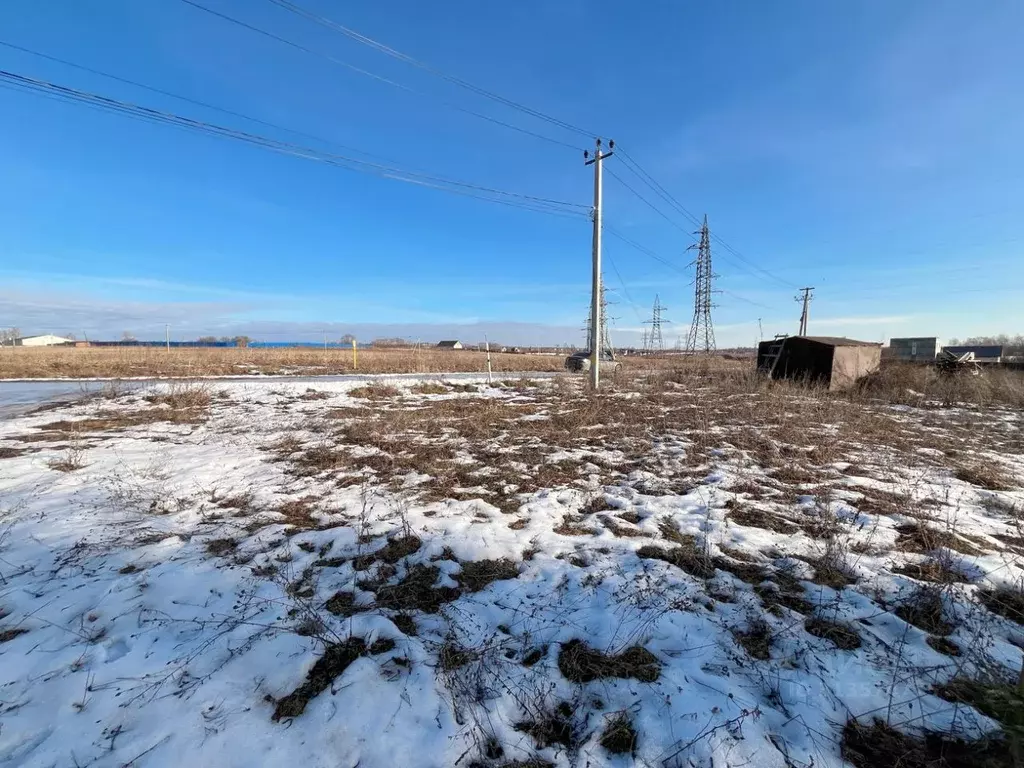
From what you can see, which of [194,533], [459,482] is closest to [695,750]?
[459,482]

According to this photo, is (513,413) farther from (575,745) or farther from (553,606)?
(575,745)

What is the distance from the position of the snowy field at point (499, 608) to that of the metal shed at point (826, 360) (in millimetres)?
10005

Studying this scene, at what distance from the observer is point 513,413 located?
36.1 ft

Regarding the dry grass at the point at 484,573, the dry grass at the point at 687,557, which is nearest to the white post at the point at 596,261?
the dry grass at the point at 687,557

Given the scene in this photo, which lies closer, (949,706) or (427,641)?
(949,706)

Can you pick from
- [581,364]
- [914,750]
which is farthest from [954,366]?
[914,750]

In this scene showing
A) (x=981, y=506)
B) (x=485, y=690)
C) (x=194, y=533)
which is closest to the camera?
(x=485, y=690)

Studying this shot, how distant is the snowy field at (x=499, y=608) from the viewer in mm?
2072

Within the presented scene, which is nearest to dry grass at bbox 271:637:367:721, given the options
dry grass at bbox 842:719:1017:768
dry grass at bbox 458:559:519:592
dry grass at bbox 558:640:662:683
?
dry grass at bbox 458:559:519:592

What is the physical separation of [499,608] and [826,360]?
17.3 m

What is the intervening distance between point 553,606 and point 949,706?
2.16 m

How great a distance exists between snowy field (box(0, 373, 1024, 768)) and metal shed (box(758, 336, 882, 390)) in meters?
10.0

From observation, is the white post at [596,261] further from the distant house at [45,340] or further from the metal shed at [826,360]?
the distant house at [45,340]

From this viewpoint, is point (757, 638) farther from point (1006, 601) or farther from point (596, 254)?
point (596, 254)
